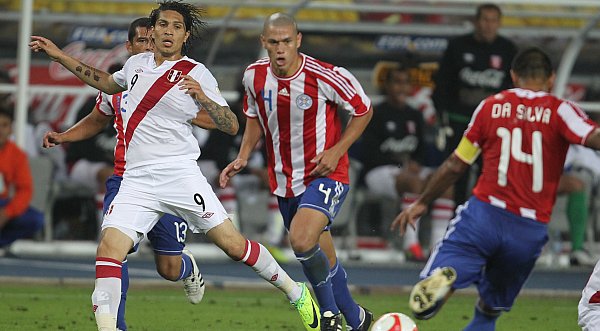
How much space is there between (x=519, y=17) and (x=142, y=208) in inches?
381

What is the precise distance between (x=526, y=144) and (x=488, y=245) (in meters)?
0.60

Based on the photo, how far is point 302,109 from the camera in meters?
9.14

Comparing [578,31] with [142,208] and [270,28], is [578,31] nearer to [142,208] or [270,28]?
[270,28]

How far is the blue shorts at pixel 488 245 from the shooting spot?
767 centimetres

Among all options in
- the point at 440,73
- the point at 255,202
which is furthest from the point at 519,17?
the point at 255,202

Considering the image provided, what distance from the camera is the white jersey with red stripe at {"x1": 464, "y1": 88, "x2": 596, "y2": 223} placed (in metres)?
7.63

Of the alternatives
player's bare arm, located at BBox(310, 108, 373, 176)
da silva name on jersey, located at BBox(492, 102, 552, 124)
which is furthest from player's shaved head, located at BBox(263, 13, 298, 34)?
da silva name on jersey, located at BBox(492, 102, 552, 124)

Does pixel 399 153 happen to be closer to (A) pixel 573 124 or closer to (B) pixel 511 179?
(B) pixel 511 179

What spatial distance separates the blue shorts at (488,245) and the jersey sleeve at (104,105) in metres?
2.38

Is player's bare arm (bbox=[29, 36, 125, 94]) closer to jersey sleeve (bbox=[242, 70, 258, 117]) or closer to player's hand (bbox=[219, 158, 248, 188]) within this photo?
player's hand (bbox=[219, 158, 248, 188])

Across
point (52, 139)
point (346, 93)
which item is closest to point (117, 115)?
point (52, 139)

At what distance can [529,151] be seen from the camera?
766 cm

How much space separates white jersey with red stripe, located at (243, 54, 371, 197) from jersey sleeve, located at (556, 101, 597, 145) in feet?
6.11

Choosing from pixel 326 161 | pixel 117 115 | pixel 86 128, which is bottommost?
pixel 326 161
